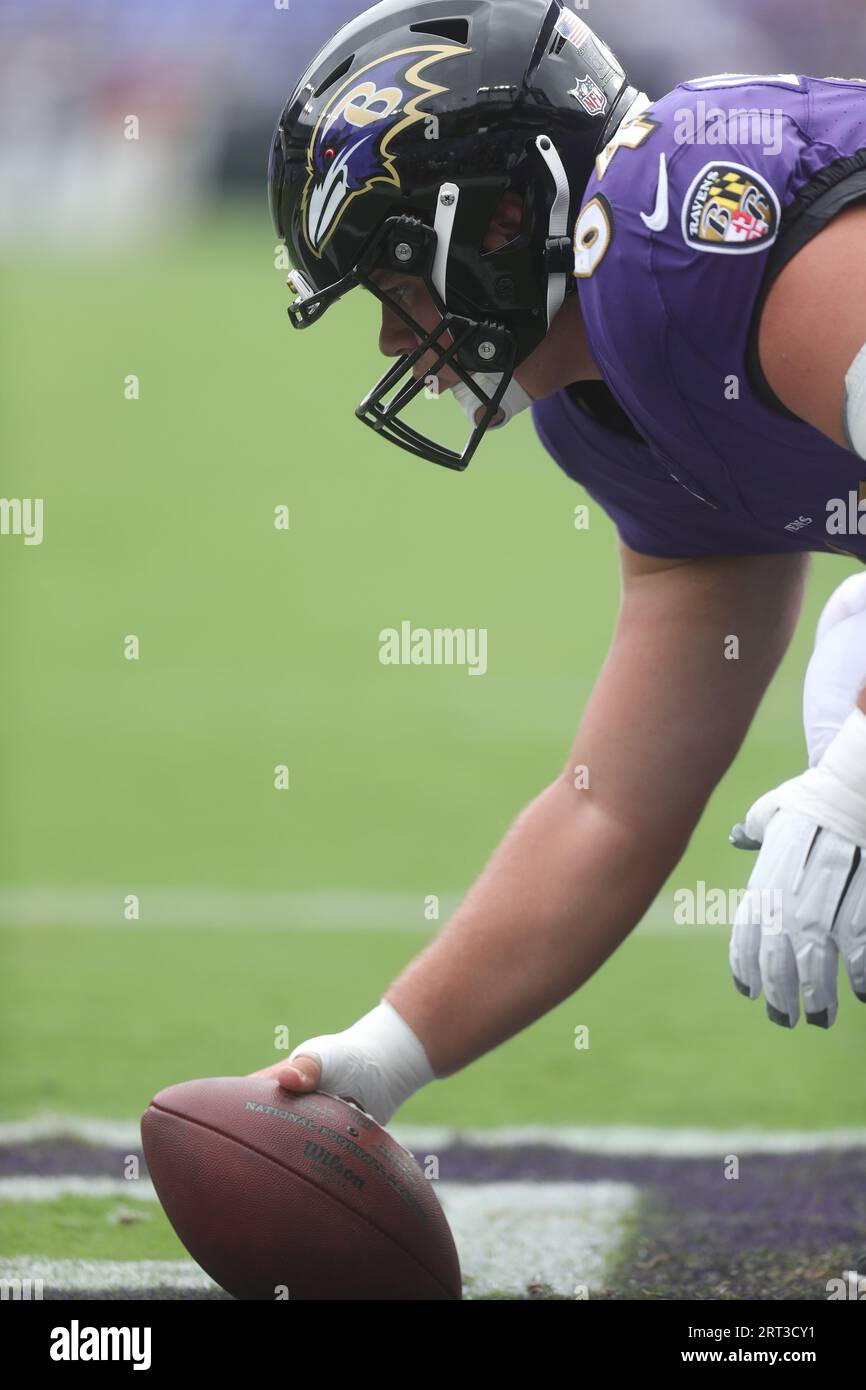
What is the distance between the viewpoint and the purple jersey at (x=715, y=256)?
6.70 ft

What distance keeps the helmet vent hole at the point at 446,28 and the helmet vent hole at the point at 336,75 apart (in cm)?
10

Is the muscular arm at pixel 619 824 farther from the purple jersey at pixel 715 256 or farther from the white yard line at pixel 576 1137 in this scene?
the white yard line at pixel 576 1137

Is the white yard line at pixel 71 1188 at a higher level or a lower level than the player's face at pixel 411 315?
lower

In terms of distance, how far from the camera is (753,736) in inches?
260

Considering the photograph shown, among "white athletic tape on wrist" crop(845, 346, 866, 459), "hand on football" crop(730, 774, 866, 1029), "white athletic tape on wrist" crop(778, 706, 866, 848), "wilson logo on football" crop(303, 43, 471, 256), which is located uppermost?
"wilson logo on football" crop(303, 43, 471, 256)

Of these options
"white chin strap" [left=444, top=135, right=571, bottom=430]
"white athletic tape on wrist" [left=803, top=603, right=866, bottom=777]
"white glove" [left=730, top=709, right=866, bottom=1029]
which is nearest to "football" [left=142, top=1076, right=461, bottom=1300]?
"white glove" [left=730, top=709, right=866, bottom=1029]

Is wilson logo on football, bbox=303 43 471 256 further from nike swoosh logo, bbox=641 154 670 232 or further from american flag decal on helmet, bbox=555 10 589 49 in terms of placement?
nike swoosh logo, bbox=641 154 670 232

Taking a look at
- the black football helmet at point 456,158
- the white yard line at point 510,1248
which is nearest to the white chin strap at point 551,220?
the black football helmet at point 456,158

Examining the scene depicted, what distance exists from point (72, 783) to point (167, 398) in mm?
9629

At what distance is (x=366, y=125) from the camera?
2406 mm

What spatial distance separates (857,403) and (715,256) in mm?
239

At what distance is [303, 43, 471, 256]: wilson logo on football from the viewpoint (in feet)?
7.90

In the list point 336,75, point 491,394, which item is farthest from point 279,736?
point 336,75

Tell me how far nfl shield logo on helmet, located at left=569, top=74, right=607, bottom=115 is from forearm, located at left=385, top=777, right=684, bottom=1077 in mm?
1011
